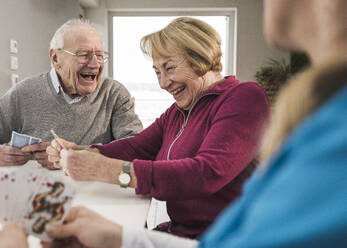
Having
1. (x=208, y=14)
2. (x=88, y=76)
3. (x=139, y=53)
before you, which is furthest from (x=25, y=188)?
(x=208, y=14)

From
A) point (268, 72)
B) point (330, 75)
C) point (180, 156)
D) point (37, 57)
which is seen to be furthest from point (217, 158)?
point (268, 72)

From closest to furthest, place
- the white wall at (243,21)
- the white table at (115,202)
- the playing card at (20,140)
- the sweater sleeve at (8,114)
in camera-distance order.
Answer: the white table at (115,202) < the playing card at (20,140) < the sweater sleeve at (8,114) < the white wall at (243,21)

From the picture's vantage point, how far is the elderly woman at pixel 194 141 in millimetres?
1109

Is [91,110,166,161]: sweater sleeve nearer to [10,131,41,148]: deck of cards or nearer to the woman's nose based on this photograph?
the woman's nose

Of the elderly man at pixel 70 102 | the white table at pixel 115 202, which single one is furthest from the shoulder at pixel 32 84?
the white table at pixel 115 202

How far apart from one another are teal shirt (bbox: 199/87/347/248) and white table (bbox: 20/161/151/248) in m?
0.73

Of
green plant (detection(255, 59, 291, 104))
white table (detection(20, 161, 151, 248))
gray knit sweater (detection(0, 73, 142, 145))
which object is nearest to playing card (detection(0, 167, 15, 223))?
white table (detection(20, 161, 151, 248))

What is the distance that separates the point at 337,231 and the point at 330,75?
0.16 meters

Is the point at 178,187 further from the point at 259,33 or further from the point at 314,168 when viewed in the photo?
the point at 259,33

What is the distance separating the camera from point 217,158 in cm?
110

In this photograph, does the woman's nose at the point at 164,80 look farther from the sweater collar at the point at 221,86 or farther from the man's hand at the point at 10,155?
the man's hand at the point at 10,155

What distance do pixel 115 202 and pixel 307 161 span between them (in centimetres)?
98

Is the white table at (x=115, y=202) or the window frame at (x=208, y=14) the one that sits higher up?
the window frame at (x=208, y=14)

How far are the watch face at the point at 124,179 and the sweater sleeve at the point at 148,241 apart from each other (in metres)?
0.41
